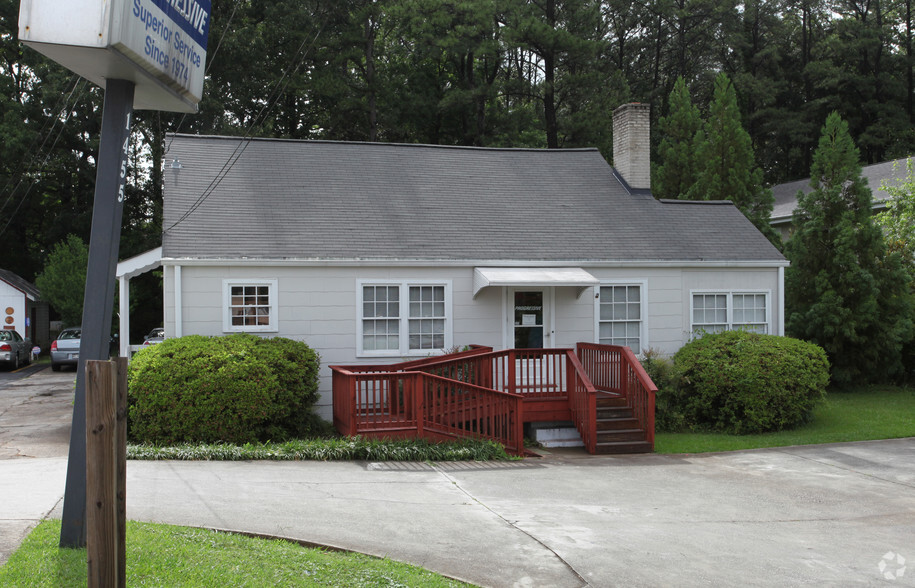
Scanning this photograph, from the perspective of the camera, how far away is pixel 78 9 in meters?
5.66

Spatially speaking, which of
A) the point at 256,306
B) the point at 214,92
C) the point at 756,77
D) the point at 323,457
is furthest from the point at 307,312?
the point at 756,77

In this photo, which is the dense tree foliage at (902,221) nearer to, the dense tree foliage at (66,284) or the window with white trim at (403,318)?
the window with white trim at (403,318)

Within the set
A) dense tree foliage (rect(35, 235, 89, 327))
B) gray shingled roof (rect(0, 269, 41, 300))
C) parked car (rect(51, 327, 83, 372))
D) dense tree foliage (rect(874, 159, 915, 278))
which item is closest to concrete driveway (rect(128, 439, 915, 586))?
dense tree foliage (rect(874, 159, 915, 278))

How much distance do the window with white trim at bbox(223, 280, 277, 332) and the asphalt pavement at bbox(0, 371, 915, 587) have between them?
355cm

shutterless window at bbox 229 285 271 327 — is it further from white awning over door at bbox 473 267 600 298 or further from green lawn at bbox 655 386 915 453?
green lawn at bbox 655 386 915 453

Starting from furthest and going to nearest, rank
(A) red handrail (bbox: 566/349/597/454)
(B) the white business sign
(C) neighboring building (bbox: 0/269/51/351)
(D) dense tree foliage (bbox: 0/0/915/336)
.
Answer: (D) dense tree foliage (bbox: 0/0/915/336), (C) neighboring building (bbox: 0/269/51/351), (A) red handrail (bbox: 566/349/597/454), (B) the white business sign

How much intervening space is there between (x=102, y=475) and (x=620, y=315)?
1269cm

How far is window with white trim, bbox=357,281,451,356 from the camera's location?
14.4 meters

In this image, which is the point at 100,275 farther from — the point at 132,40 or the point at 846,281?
the point at 846,281

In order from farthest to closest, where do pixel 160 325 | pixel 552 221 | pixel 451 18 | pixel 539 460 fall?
1. pixel 160 325
2. pixel 451 18
3. pixel 552 221
4. pixel 539 460

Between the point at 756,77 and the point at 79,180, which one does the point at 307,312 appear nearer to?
the point at 79,180

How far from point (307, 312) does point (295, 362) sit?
1740 mm

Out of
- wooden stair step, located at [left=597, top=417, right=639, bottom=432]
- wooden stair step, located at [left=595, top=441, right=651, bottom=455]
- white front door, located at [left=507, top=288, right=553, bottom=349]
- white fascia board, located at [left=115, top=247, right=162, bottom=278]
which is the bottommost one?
wooden stair step, located at [left=595, top=441, right=651, bottom=455]

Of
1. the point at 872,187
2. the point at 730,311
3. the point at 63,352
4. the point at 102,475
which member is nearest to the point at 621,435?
the point at 730,311
